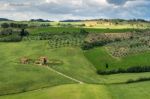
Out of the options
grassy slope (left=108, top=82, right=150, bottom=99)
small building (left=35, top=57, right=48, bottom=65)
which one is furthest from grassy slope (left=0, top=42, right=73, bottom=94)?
grassy slope (left=108, top=82, right=150, bottom=99)

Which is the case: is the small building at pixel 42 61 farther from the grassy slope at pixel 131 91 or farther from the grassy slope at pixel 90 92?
the grassy slope at pixel 131 91

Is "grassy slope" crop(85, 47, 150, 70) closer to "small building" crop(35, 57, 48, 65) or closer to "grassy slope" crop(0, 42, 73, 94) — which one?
"small building" crop(35, 57, 48, 65)

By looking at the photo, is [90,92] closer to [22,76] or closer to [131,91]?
[131,91]

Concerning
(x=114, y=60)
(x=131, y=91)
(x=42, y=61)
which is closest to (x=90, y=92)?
(x=131, y=91)

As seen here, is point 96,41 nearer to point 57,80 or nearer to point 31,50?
point 31,50

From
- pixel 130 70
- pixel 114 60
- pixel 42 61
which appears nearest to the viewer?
pixel 130 70

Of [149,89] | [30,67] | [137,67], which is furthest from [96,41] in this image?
[149,89]

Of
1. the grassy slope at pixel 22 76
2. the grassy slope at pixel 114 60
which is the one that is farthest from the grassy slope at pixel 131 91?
the grassy slope at pixel 114 60
